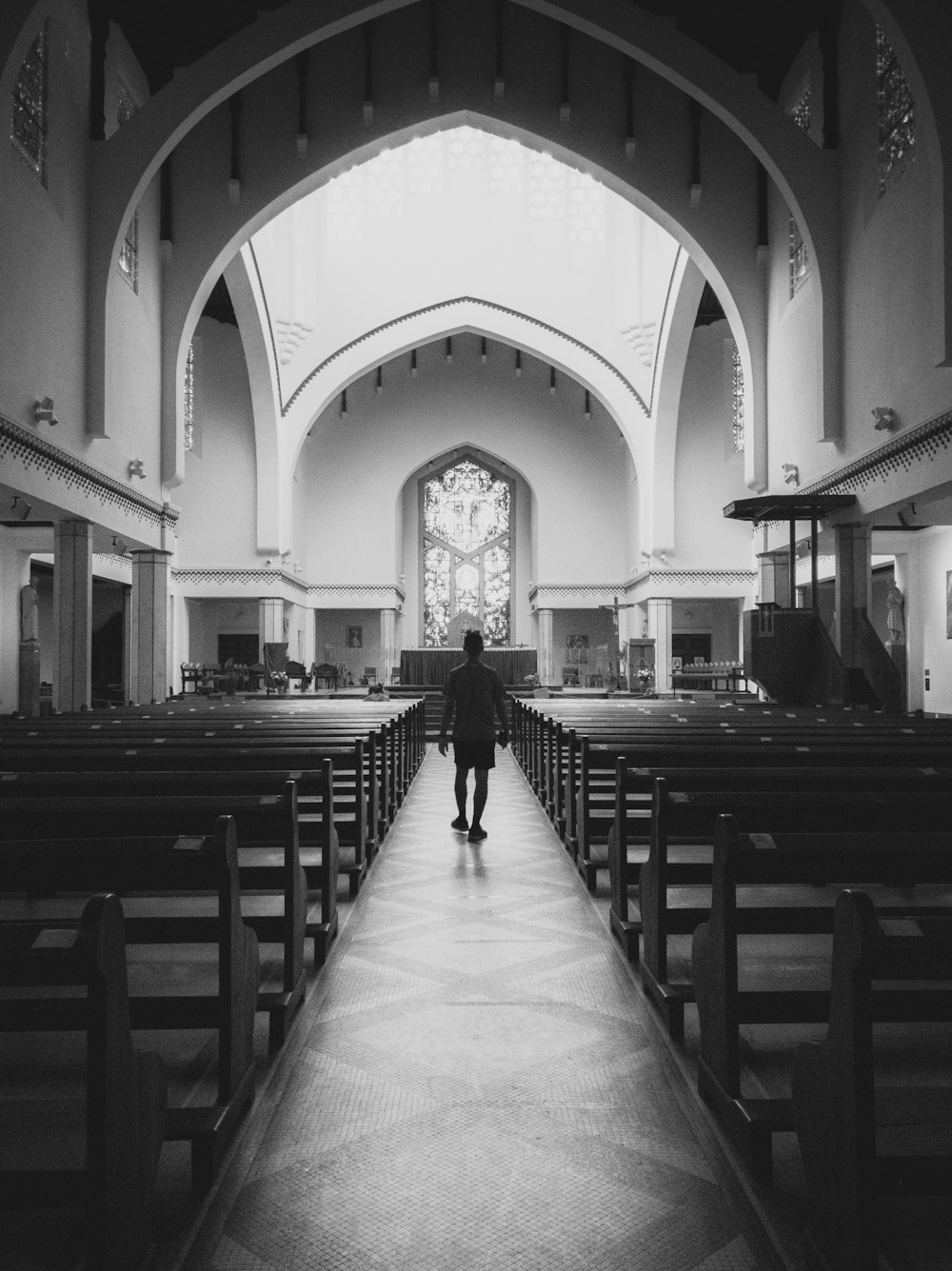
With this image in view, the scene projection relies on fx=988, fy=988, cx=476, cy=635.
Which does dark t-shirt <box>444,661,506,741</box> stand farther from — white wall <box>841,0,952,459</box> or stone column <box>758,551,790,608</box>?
stone column <box>758,551,790,608</box>

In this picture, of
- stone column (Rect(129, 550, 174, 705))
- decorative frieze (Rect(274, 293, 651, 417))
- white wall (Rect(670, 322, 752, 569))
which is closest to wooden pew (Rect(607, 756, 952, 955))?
stone column (Rect(129, 550, 174, 705))

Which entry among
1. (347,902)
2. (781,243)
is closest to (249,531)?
(781,243)

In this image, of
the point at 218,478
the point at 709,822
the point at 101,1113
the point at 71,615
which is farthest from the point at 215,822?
the point at 218,478

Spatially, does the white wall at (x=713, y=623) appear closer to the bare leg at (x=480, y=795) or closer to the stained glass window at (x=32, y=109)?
the stained glass window at (x=32, y=109)

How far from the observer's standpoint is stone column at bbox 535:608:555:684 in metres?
27.0

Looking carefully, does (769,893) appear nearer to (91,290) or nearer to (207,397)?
(91,290)

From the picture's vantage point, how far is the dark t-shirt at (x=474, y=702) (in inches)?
285

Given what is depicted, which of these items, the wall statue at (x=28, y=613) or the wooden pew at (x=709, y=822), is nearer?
the wooden pew at (x=709, y=822)

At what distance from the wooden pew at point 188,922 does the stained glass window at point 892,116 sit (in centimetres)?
1081

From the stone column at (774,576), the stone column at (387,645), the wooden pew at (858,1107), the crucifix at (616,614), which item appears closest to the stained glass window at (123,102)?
the stone column at (774,576)

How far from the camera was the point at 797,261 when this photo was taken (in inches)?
541

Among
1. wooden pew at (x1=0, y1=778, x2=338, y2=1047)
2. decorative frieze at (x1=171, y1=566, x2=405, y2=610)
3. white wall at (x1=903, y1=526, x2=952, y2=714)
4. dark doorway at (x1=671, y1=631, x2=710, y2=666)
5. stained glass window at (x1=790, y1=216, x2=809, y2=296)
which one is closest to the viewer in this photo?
wooden pew at (x1=0, y1=778, x2=338, y2=1047)

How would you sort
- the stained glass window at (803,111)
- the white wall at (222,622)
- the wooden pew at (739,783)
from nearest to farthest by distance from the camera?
1. the wooden pew at (739,783)
2. the stained glass window at (803,111)
3. the white wall at (222,622)

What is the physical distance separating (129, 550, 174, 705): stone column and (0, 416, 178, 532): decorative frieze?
0.99 m
